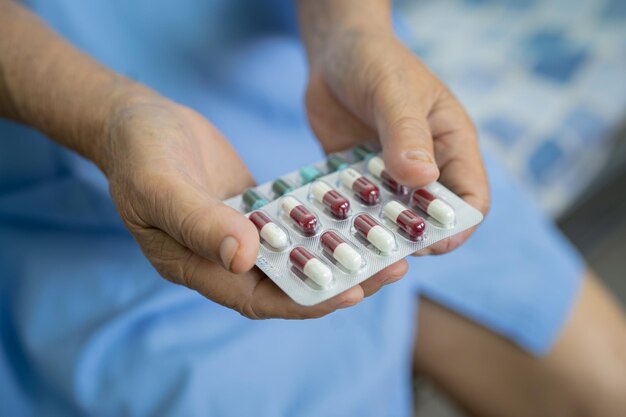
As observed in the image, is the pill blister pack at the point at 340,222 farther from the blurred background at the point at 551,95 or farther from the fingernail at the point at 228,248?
the blurred background at the point at 551,95

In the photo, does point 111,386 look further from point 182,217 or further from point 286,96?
point 286,96

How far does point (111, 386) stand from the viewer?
17.4 inches

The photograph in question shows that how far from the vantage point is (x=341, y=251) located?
38 cm

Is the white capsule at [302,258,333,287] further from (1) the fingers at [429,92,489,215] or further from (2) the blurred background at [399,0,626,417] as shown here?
(2) the blurred background at [399,0,626,417]

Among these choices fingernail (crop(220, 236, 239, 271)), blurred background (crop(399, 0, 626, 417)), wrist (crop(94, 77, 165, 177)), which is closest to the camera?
fingernail (crop(220, 236, 239, 271))

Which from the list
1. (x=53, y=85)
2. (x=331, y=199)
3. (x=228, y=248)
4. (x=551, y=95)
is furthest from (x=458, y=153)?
(x=551, y=95)

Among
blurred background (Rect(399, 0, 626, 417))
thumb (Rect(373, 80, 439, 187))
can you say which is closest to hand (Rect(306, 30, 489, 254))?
thumb (Rect(373, 80, 439, 187))

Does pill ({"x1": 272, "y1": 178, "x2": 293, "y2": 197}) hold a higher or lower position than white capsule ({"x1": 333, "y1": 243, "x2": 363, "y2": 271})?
lower

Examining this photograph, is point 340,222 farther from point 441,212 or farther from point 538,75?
point 538,75

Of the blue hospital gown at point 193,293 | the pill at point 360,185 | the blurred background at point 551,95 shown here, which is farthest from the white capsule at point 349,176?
the blurred background at point 551,95

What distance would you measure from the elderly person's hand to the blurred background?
13.3 inches

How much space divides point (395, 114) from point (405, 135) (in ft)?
0.10

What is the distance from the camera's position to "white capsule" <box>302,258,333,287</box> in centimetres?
36

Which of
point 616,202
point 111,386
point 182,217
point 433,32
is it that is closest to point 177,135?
point 182,217
